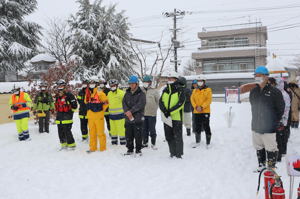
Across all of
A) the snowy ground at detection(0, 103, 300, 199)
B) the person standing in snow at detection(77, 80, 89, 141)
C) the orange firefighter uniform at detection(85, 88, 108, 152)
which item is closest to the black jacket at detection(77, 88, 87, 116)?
the person standing in snow at detection(77, 80, 89, 141)

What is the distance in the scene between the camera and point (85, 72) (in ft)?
68.3

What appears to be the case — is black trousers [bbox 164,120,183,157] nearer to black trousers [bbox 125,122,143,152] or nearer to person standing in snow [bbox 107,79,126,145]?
black trousers [bbox 125,122,143,152]

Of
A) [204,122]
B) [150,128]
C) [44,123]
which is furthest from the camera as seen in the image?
[44,123]

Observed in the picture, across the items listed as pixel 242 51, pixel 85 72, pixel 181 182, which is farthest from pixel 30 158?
pixel 242 51

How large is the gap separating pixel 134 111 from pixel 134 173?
5.24 feet

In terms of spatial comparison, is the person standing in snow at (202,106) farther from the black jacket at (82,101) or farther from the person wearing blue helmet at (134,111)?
the black jacket at (82,101)

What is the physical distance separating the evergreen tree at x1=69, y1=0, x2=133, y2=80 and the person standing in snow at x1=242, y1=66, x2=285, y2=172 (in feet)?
57.1

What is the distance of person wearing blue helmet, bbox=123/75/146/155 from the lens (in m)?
6.27

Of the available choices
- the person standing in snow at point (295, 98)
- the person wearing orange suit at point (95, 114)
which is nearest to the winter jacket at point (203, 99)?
the person wearing orange suit at point (95, 114)

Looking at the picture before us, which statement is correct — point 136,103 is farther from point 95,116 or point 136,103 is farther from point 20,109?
point 20,109

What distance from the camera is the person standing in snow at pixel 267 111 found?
4590 mm

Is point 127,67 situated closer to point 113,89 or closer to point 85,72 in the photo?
point 85,72

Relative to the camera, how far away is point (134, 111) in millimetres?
6234

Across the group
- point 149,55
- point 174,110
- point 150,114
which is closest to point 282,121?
point 174,110
